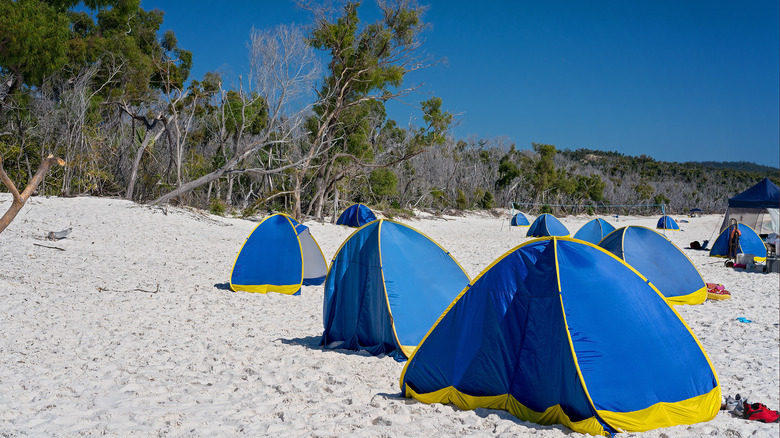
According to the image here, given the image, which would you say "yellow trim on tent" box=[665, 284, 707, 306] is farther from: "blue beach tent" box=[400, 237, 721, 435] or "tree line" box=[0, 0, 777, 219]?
"tree line" box=[0, 0, 777, 219]

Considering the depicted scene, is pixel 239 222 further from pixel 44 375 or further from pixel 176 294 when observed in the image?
pixel 44 375

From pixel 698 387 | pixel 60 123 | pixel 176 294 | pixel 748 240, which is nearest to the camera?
pixel 698 387

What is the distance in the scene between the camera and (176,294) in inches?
353

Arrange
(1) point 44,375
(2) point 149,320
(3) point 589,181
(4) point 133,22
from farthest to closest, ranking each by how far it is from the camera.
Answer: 1. (3) point 589,181
2. (4) point 133,22
3. (2) point 149,320
4. (1) point 44,375

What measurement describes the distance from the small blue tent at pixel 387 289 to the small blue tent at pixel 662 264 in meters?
4.97

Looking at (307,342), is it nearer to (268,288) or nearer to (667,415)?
(268,288)

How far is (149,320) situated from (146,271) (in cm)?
383

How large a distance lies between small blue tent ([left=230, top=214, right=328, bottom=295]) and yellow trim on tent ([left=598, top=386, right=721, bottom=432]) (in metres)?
6.83

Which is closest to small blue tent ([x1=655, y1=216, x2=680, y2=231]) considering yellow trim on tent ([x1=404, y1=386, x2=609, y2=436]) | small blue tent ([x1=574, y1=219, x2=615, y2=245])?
small blue tent ([x1=574, y1=219, x2=615, y2=245])

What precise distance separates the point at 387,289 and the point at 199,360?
2.11 m

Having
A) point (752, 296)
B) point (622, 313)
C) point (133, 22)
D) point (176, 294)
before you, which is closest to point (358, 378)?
point (622, 313)

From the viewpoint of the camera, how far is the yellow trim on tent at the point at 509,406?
376cm

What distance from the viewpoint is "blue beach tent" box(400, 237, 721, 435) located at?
152 inches

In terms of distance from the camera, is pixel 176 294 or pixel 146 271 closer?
pixel 176 294
